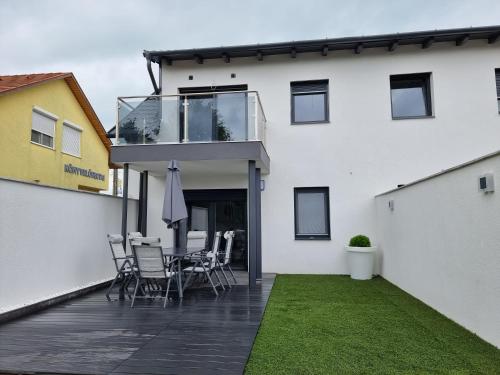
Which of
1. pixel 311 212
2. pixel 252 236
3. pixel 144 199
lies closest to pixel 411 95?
pixel 311 212

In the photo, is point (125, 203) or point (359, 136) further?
point (359, 136)

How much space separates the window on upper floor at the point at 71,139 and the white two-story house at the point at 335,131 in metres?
6.47

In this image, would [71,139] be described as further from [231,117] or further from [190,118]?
[231,117]

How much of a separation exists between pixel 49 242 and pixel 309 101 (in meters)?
6.92

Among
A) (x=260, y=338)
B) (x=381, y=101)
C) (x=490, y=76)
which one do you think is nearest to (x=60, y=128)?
(x=381, y=101)

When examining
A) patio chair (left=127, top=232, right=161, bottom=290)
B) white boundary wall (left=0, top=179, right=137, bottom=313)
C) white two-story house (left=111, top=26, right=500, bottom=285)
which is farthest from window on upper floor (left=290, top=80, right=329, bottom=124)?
white boundary wall (left=0, top=179, right=137, bottom=313)

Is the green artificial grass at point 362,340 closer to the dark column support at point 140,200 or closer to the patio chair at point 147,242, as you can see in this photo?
the patio chair at point 147,242

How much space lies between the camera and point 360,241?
8234 millimetres

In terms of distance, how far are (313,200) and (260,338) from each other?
18.3ft

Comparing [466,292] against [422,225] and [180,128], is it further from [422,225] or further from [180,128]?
[180,128]

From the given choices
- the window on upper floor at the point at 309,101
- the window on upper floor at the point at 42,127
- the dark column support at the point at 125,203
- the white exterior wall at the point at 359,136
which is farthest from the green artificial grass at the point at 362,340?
the window on upper floor at the point at 42,127

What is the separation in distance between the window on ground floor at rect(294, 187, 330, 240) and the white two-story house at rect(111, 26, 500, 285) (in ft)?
0.08

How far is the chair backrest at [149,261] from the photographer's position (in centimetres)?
559

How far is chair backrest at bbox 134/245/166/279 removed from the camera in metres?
5.59
